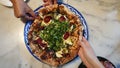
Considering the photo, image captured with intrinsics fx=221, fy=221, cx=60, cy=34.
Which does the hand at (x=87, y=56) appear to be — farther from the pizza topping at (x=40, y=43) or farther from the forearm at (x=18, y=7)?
the forearm at (x=18, y=7)

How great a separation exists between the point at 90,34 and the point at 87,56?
0.18m

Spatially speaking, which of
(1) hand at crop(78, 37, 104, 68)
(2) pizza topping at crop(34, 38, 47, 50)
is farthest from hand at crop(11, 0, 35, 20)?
(1) hand at crop(78, 37, 104, 68)

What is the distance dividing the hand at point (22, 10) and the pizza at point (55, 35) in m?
0.03

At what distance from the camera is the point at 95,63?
32.1 inches

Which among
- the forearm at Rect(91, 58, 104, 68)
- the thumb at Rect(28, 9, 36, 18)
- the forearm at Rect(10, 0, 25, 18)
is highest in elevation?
the forearm at Rect(10, 0, 25, 18)

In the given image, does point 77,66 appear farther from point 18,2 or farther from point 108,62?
point 18,2

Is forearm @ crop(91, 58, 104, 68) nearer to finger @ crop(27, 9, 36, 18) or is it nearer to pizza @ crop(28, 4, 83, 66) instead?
pizza @ crop(28, 4, 83, 66)

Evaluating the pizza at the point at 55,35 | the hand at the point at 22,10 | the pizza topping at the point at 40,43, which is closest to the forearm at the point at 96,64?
the pizza at the point at 55,35

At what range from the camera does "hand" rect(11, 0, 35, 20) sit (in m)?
0.94

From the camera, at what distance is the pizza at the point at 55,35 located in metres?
0.94

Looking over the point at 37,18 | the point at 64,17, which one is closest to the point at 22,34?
Result: the point at 37,18

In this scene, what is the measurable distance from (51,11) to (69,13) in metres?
0.08

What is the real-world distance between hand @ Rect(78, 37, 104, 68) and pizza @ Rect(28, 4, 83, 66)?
29 millimetres

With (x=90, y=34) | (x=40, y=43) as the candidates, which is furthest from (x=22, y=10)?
(x=90, y=34)
